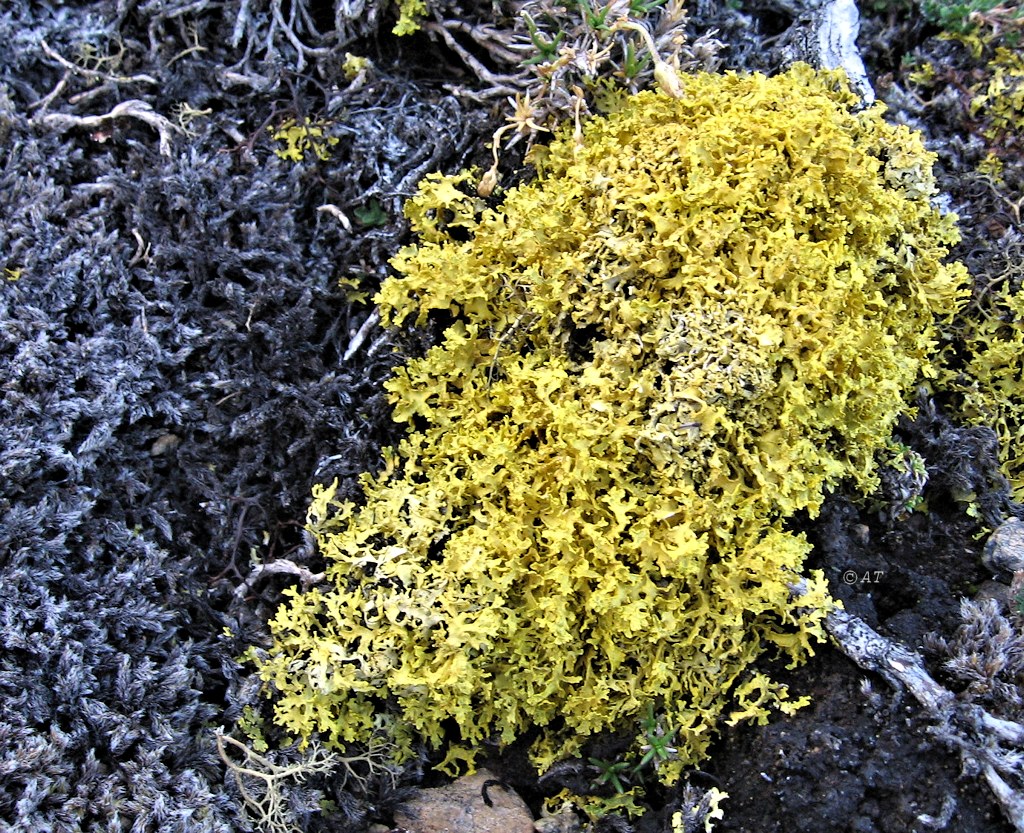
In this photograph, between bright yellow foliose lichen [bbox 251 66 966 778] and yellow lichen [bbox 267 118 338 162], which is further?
yellow lichen [bbox 267 118 338 162]

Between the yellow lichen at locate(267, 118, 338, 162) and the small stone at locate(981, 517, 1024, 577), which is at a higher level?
the small stone at locate(981, 517, 1024, 577)

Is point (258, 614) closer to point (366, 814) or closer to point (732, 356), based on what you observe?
point (366, 814)

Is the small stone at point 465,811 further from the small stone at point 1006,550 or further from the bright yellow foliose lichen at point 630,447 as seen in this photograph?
the small stone at point 1006,550

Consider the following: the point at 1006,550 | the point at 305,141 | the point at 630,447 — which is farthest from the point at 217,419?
the point at 1006,550

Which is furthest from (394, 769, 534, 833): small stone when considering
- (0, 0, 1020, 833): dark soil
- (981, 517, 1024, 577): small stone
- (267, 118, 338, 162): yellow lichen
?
(267, 118, 338, 162): yellow lichen

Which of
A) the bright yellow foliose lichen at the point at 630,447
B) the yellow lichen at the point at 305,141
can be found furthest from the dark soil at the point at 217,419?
the bright yellow foliose lichen at the point at 630,447

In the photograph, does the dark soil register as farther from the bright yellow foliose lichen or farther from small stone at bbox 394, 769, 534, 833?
the bright yellow foliose lichen
